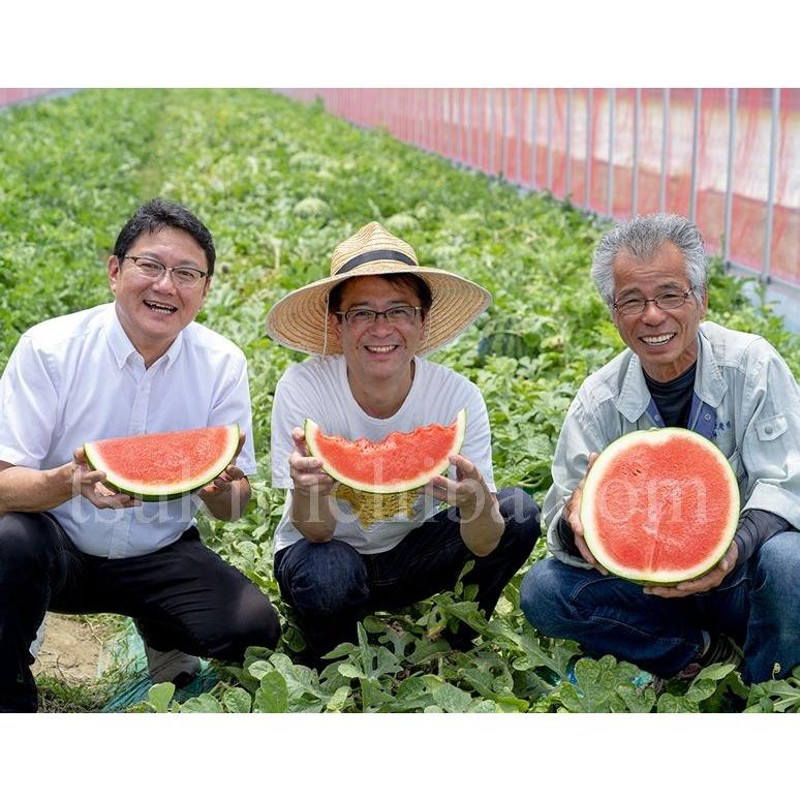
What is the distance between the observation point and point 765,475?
3.07m

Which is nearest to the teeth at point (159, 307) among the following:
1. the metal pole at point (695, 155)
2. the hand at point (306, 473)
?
the hand at point (306, 473)

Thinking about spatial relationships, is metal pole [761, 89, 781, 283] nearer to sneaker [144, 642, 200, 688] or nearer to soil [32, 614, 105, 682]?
soil [32, 614, 105, 682]

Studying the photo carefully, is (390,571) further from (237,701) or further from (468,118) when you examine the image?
(468,118)

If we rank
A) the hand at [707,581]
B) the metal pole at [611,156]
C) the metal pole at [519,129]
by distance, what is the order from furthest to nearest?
the metal pole at [519,129], the metal pole at [611,156], the hand at [707,581]

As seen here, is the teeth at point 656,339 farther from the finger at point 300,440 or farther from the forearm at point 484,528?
the finger at point 300,440

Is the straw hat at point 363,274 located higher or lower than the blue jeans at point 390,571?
higher

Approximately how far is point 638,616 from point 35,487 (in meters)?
1.76

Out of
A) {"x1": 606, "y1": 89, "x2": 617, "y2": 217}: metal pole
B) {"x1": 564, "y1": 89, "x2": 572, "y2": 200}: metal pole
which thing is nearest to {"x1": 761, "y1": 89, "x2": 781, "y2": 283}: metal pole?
{"x1": 606, "y1": 89, "x2": 617, "y2": 217}: metal pole

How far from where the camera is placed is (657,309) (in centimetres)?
302

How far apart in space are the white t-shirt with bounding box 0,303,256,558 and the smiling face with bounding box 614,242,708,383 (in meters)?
1.19

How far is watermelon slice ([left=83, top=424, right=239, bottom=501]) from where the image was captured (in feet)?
9.87

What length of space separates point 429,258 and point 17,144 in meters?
8.53

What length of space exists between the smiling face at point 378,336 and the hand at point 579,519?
0.62m

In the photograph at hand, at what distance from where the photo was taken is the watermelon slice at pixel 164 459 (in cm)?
301
